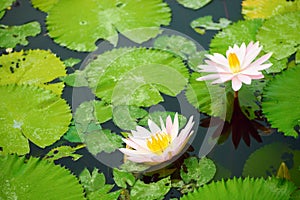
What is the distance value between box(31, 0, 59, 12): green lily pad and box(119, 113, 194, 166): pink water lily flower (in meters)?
0.83

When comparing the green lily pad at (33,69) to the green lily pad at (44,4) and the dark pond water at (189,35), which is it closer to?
the dark pond water at (189,35)

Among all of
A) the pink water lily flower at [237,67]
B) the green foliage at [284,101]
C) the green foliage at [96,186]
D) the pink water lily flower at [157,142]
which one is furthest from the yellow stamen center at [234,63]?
the green foliage at [96,186]

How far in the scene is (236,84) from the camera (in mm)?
1419

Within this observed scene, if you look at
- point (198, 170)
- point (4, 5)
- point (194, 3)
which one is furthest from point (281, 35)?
point (4, 5)

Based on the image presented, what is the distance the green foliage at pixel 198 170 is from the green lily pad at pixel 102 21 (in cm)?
58

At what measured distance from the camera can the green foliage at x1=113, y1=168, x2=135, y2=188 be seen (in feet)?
4.36

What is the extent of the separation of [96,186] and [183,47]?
639mm

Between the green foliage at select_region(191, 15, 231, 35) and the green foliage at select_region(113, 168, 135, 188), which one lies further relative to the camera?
the green foliage at select_region(191, 15, 231, 35)

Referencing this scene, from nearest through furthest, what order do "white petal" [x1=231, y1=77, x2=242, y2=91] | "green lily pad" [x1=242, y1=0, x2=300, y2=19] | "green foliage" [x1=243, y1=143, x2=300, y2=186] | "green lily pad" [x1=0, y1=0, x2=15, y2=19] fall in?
1. "green foliage" [x1=243, y1=143, x2=300, y2=186]
2. "white petal" [x1=231, y1=77, x2=242, y2=91]
3. "green lily pad" [x1=242, y1=0, x2=300, y2=19]
4. "green lily pad" [x1=0, y1=0, x2=15, y2=19]

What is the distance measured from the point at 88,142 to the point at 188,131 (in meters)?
0.33

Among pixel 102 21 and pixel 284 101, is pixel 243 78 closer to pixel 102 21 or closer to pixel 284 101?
pixel 284 101

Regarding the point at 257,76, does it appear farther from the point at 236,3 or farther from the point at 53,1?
the point at 53,1

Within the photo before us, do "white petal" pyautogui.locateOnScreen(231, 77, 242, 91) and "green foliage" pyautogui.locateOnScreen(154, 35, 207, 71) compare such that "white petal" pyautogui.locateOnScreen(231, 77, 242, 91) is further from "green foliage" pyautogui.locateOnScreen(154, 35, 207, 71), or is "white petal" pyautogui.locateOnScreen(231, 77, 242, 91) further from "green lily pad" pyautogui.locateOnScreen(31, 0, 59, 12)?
"green lily pad" pyautogui.locateOnScreen(31, 0, 59, 12)

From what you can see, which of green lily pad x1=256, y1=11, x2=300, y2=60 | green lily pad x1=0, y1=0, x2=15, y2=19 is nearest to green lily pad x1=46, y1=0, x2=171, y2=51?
green lily pad x1=0, y1=0, x2=15, y2=19
